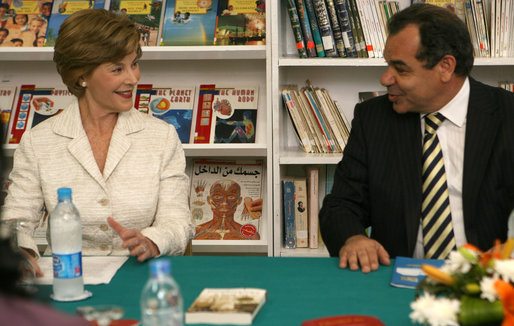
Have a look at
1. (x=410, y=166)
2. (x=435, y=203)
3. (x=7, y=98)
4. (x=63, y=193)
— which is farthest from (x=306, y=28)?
(x=63, y=193)

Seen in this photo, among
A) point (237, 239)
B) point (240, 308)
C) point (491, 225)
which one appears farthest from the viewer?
point (237, 239)

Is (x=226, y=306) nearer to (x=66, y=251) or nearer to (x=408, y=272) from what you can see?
(x=66, y=251)

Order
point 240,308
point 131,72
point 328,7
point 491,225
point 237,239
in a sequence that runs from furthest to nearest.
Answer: point 237,239
point 328,7
point 131,72
point 491,225
point 240,308

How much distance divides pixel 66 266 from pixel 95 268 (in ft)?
0.96

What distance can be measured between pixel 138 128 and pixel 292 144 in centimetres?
116

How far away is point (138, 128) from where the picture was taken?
2.18 m

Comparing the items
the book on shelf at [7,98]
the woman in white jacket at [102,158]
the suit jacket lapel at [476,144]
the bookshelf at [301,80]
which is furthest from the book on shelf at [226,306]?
the book on shelf at [7,98]

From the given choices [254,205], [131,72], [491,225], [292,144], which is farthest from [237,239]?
[491,225]

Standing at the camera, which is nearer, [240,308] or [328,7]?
[240,308]

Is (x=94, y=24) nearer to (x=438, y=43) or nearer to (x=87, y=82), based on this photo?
(x=87, y=82)

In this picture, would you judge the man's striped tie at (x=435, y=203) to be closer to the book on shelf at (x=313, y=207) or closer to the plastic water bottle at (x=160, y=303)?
the book on shelf at (x=313, y=207)

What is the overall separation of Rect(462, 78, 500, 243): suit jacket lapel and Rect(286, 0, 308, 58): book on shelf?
0.97 metres

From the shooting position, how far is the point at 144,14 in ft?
10.0

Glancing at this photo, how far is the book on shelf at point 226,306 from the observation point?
4.23 feet
